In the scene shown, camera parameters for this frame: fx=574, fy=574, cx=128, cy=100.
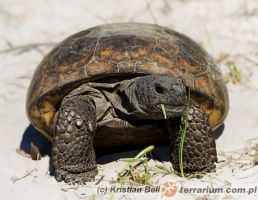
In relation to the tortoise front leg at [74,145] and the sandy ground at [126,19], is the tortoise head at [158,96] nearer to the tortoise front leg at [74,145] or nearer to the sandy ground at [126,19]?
the tortoise front leg at [74,145]

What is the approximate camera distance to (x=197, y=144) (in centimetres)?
462

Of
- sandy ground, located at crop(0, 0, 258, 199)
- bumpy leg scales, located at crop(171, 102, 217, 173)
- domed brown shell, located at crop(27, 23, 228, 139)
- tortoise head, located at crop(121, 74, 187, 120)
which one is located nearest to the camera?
tortoise head, located at crop(121, 74, 187, 120)

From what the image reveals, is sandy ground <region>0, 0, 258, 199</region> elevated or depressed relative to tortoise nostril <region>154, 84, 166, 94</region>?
depressed

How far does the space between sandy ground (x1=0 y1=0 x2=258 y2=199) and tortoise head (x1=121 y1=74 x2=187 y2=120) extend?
0.54 m

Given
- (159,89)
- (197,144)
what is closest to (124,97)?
(159,89)

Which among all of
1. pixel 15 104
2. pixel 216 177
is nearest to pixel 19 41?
pixel 15 104

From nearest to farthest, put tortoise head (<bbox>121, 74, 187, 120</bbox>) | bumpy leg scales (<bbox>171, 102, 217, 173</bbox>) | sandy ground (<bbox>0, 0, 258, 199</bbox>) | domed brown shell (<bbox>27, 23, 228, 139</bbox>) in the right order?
tortoise head (<bbox>121, 74, 187, 120</bbox>) < sandy ground (<bbox>0, 0, 258, 199</bbox>) < bumpy leg scales (<bbox>171, 102, 217, 173</bbox>) < domed brown shell (<bbox>27, 23, 228, 139</bbox>)

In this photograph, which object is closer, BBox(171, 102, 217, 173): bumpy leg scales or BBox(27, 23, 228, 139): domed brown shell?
BBox(171, 102, 217, 173): bumpy leg scales

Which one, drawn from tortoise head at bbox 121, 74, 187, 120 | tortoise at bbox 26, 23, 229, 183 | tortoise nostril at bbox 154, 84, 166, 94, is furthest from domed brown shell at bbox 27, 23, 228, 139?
tortoise nostril at bbox 154, 84, 166, 94

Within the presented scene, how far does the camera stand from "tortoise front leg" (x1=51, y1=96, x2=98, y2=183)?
4500 millimetres

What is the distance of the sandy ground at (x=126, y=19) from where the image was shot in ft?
14.7

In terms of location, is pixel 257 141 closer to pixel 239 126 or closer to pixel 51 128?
pixel 239 126

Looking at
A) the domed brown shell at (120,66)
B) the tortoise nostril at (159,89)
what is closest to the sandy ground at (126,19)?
the domed brown shell at (120,66)

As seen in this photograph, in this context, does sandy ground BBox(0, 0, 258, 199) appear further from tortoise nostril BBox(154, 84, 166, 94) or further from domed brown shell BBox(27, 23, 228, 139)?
tortoise nostril BBox(154, 84, 166, 94)
